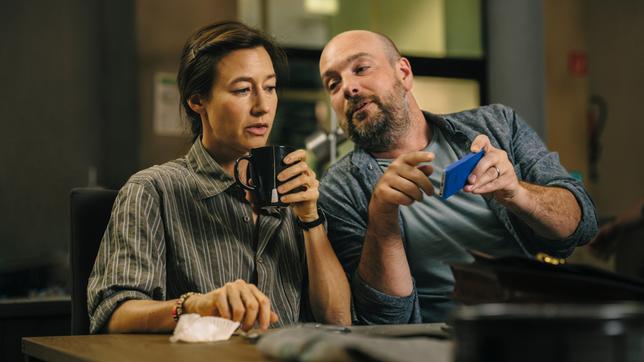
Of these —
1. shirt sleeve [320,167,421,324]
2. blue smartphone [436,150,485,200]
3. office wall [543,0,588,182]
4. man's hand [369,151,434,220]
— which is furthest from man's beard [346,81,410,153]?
office wall [543,0,588,182]

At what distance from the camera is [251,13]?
4.66 meters

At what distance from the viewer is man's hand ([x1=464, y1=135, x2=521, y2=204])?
154 cm

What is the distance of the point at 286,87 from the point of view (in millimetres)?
3350

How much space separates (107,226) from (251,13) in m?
3.26

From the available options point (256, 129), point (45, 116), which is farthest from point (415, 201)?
point (45, 116)

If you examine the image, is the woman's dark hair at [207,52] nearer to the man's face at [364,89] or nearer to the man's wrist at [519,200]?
the man's face at [364,89]

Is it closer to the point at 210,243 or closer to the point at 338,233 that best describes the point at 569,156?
the point at 338,233

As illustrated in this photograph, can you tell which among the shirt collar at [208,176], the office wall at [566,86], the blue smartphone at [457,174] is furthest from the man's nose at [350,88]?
the office wall at [566,86]

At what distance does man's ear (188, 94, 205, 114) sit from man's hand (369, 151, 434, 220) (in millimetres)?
379

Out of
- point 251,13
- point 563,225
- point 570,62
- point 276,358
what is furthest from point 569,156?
point 276,358

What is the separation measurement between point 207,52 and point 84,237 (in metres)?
0.40

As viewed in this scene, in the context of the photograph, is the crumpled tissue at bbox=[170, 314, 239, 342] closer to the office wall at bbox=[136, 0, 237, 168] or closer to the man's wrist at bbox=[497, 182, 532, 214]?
the man's wrist at bbox=[497, 182, 532, 214]

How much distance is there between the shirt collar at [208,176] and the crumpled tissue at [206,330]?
50 centimetres

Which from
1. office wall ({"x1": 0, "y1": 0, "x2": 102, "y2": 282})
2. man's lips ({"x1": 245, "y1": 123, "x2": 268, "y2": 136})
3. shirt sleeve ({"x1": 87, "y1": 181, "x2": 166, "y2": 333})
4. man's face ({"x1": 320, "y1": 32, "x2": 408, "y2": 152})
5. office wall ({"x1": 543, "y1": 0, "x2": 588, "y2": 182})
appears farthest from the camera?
office wall ({"x1": 543, "y1": 0, "x2": 588, "y2": 182})
